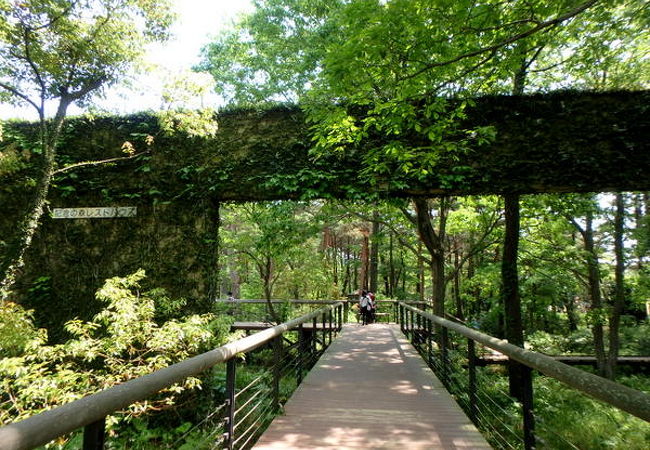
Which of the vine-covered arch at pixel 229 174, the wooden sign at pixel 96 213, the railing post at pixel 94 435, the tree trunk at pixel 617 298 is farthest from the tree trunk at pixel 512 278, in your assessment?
the railing post at pixel 94 435

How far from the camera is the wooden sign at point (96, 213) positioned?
6.86m

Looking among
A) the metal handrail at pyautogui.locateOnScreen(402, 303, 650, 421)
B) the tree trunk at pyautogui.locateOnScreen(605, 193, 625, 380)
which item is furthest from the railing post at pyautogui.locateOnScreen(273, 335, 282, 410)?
the tree trunk at pyautogui.locateOnScreen(605, 193, 625, 380)

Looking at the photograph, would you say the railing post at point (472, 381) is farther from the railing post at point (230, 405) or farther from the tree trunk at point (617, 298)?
the tree trunk at point (617, 298)

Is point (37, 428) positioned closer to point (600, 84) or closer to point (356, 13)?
point (356, 13)

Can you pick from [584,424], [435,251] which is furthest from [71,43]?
[584,424]

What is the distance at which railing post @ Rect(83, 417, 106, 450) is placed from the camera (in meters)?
1.13

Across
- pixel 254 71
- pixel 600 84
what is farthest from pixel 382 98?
pixel 254 71

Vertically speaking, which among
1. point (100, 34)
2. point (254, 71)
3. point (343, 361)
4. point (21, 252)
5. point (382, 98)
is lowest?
point (343, 361)

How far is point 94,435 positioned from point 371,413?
2873 millimetres

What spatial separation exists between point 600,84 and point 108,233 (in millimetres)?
10909

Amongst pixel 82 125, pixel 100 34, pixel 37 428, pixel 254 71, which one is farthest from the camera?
pixel 254 71

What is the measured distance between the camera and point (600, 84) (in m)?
8.10

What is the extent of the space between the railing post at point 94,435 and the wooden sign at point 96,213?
643cm

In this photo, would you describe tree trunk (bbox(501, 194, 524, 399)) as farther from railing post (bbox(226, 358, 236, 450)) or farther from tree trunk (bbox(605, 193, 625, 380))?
railing post (bbox(226, 358, 236, 450))
